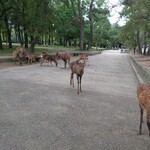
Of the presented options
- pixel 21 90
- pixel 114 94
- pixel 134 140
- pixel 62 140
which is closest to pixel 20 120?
pixel 62 140

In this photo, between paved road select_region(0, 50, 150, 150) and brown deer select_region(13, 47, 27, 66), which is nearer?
paved road select_region(0, 50, 150, 150)

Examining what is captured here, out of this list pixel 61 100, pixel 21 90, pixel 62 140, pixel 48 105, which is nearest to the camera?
pixel 62 140

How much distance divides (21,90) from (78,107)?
293 centimetres

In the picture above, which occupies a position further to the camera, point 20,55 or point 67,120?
point 20,55

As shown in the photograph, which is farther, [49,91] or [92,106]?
[49,91]

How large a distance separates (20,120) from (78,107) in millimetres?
1992

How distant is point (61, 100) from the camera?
8844 mm

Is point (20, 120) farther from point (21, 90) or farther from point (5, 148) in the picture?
point (21, 90)

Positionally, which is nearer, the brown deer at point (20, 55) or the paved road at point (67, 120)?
the paved road at point (67, 120)

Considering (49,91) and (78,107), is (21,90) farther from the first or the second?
(78,107)

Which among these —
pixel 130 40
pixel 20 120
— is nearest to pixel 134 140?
pixel 20 120

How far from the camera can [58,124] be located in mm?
6332

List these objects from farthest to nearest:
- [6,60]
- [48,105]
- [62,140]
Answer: [6,60] < [48,105] < [62,140]

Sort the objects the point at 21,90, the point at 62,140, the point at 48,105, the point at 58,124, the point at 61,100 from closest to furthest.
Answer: the point at 62,140 → the point at 58,124 → the point at 48,105 → the point at 61,100 → the point at 21,90
